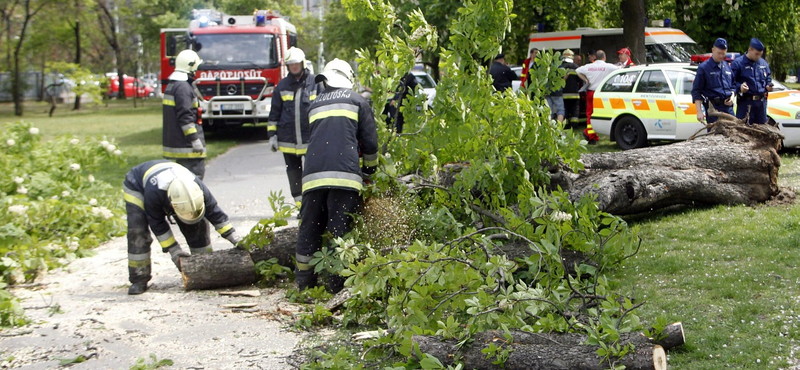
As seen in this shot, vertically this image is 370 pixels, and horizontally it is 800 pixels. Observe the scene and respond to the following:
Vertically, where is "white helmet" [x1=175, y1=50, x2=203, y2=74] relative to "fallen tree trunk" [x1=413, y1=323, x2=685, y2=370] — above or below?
above

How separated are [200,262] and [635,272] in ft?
11.0

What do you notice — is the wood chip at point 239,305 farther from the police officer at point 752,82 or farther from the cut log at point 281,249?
the police officer at point 752,82

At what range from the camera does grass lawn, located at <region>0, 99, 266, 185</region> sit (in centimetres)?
1533

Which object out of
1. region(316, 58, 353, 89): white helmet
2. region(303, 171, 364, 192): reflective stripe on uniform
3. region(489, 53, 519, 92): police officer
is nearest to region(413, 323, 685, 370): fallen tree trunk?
region(303, 171, 364, 192): reflective stripe on uniform

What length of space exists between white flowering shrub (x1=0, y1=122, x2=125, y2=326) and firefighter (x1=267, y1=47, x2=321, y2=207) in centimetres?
200

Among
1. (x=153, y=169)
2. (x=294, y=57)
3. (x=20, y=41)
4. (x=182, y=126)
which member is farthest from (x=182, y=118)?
(x=20, y=41)

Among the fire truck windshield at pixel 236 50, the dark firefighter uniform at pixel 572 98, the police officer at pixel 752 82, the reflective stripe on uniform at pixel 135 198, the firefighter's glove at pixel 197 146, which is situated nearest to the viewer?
the reflective stripe on uniform at pixel 135 198

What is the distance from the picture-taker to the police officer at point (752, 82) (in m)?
9.35

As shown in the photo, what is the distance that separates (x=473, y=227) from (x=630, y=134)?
745 centimetres

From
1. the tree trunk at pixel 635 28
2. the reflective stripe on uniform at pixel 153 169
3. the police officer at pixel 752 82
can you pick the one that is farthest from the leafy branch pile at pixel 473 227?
the tree trunk at pixel 635 28

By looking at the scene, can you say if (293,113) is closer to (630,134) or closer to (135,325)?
(135,325)

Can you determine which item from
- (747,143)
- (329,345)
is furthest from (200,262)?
(747,143)

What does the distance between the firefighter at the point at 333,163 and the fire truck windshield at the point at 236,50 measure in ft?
39.6

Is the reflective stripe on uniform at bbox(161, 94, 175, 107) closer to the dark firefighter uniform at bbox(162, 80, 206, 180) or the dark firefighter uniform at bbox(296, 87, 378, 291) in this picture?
the dark firefighter uniform at bbox(162, 80, 206, 180)
